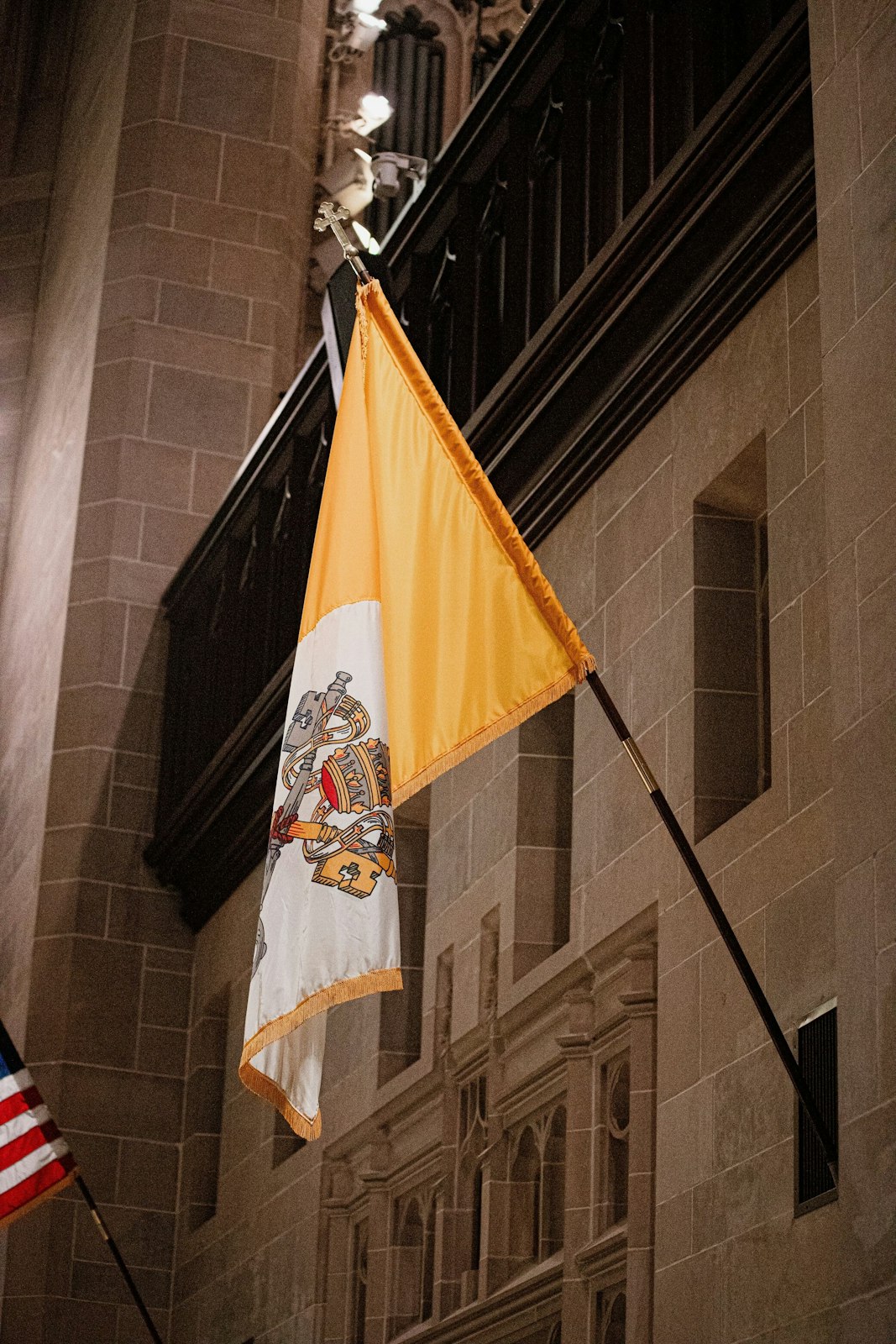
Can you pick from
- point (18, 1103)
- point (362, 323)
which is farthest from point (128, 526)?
point (362, 323)

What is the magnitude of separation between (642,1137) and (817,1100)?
97 cm

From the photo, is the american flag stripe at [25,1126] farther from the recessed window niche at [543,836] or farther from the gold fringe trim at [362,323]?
the gold fringe trim at [362,323]

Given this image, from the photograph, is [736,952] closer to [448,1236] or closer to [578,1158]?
[578,1158]

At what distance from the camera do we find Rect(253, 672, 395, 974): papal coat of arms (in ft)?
18.1

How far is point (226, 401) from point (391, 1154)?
588cm

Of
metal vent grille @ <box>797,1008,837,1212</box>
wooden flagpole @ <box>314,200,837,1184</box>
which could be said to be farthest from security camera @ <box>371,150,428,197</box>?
metal vent grille @ <box>797,1008,837,1212</box>

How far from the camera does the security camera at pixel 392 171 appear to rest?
12938mm

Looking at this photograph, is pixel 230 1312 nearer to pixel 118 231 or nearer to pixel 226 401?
pixel 226 401

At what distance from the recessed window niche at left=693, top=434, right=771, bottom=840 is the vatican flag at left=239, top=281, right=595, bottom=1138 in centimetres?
83

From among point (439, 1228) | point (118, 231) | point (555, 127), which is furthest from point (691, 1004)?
point (118, 231)

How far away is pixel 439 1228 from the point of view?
7.66 metres

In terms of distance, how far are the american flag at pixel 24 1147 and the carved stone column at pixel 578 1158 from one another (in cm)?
289

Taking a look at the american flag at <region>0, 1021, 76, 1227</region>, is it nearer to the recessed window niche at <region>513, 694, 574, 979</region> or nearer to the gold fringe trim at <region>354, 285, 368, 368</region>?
the recessed window niche at <region>513, 694, 574, 979</region>

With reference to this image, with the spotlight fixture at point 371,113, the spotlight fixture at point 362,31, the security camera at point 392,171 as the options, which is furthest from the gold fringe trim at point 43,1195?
the spotlight fixture at point 362,31
